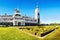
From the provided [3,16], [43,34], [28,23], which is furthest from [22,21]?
[43,34]

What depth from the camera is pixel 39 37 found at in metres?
39.7

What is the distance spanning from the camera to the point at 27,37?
40.2 metres

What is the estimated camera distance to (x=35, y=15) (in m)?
118

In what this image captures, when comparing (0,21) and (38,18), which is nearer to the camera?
(0,21)

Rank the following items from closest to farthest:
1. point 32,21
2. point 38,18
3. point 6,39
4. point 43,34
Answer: point 6,39
point 43,34
point 32,21
point 38,18

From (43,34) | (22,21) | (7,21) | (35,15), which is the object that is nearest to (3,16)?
(7,21)

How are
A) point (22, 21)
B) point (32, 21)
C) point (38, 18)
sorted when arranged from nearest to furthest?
1. point (22, 21)
2. point (32, 21)
3. point (38, 18)

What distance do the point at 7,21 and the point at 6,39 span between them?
63191mm

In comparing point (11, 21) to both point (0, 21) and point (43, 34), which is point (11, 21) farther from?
point (43, 34)

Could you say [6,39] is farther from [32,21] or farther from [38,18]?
[38,18]

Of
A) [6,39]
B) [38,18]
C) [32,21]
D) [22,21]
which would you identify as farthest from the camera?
[38,18]

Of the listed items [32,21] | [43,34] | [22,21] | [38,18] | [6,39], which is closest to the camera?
[6,39]

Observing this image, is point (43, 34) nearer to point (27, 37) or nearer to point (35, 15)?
point (27, 37)

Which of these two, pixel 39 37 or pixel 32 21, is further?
pixel 32 21
